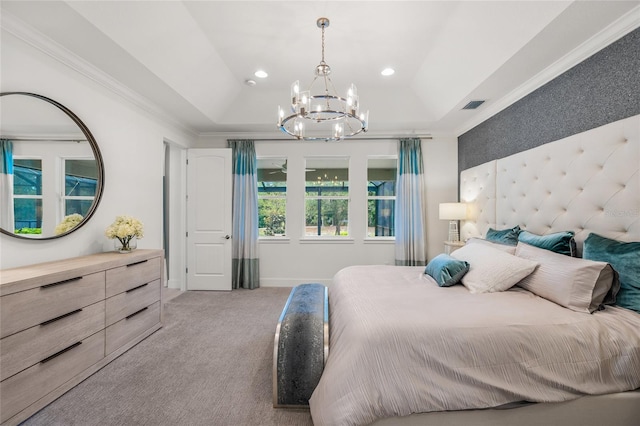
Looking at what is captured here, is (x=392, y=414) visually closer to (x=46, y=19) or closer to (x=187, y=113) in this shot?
(x=46, y=19)

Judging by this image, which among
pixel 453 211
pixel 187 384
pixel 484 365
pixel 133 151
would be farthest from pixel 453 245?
pixel 133 151

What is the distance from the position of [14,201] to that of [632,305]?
160 inches

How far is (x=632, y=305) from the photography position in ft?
5.25

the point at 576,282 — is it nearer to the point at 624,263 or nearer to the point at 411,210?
the point at 624,263

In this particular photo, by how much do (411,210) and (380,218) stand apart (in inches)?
22.7

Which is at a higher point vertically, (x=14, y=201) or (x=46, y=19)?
(x=46, y=19)

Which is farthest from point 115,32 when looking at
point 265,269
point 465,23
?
point 265,269

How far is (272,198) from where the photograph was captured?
4762mm

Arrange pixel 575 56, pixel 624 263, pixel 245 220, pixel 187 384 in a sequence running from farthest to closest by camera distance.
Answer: pixel 245 220 → pixel 575 56 → pixel 187 384 → pixel 624 263

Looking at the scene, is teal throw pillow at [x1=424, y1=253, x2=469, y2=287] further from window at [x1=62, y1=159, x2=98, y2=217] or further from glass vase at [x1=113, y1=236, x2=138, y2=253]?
window at [x1=62, y1=159, x2=98, y2=217]

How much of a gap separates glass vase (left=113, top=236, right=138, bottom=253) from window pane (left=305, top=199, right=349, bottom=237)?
→ 2579mm

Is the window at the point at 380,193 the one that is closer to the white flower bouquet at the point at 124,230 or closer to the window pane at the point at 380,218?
the window pane at the point at 380,218

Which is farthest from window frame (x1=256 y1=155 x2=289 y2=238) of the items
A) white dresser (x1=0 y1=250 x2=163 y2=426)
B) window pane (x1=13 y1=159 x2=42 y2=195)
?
window pane (x1=13 y1=159 x2=42 y2=195)

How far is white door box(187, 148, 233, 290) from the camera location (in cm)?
434
